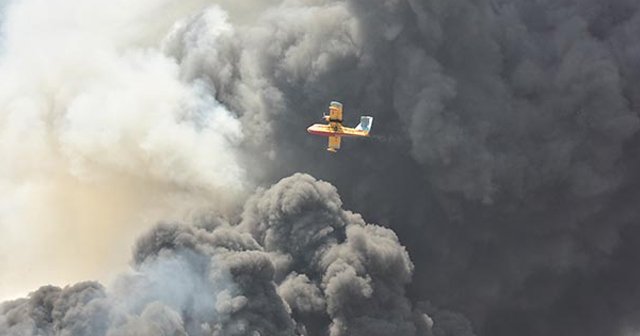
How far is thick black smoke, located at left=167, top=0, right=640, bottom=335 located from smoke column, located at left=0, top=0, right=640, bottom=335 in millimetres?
91

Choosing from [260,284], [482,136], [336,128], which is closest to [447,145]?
[482,136]

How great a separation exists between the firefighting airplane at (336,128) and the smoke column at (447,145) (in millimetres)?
2661

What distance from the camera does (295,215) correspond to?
2169 inches

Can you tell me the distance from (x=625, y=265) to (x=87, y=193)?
110 ft

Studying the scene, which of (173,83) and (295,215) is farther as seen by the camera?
(173,83)

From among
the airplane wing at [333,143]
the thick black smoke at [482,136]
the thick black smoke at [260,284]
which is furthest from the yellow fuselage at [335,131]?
the thick black smoke at [260,284]

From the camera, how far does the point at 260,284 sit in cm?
5053

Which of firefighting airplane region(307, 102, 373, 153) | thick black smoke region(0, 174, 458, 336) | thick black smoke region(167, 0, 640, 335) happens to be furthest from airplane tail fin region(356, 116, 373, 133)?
thick black smoke region(0, 174, 458, 336)

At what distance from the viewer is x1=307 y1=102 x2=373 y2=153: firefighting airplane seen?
58.2 metres

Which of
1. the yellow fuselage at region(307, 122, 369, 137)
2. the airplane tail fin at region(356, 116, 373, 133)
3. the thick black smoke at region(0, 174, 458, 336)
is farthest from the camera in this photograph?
the airplane tail fin at region(356, 116, 373, 133)

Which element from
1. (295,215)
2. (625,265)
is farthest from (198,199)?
(625,265)

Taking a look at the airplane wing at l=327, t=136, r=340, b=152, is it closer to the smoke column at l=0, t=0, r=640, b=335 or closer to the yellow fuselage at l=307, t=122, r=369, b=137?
the yellow fuselage at l=307, t=122, r=369, b=137

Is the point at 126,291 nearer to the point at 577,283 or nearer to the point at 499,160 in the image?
the point at 499,160

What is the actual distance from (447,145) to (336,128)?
641 cm
